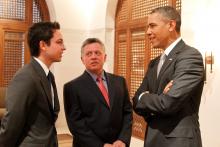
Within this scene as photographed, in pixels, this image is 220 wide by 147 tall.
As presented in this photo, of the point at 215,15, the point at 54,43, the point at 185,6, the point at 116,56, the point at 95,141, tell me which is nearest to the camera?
the point at 54,43

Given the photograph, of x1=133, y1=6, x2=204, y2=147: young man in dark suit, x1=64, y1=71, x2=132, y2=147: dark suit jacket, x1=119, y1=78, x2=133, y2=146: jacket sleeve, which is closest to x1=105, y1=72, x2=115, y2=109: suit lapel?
x1=64, y1=71, x2=132, y2=147: dark suit jacket

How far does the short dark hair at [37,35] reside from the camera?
225 cm

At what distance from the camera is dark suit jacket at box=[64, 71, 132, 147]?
101 inches

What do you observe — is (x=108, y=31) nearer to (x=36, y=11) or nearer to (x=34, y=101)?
(x=36, y=11)

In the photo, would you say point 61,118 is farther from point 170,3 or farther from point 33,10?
point 170,3

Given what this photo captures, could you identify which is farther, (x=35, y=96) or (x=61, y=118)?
(x=61, y=118)

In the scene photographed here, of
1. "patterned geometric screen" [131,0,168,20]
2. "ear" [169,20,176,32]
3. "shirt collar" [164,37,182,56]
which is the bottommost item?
"shirt collar" [164,37,182,56]

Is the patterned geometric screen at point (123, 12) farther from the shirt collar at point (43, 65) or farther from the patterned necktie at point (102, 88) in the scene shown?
the shirt collar at point (43, 65)

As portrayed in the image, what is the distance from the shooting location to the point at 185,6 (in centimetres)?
445

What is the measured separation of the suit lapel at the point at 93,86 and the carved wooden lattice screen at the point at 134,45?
2.87m

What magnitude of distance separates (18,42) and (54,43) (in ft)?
16.2

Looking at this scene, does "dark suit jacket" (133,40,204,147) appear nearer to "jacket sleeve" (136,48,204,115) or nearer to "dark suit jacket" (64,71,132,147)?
"jacket sleeve" (136,48,204,115)

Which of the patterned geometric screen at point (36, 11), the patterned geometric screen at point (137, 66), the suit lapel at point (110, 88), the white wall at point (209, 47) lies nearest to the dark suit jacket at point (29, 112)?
the suit lapel at point (110, 88)

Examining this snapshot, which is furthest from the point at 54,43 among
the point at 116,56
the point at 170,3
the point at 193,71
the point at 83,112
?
the point at 116,56
